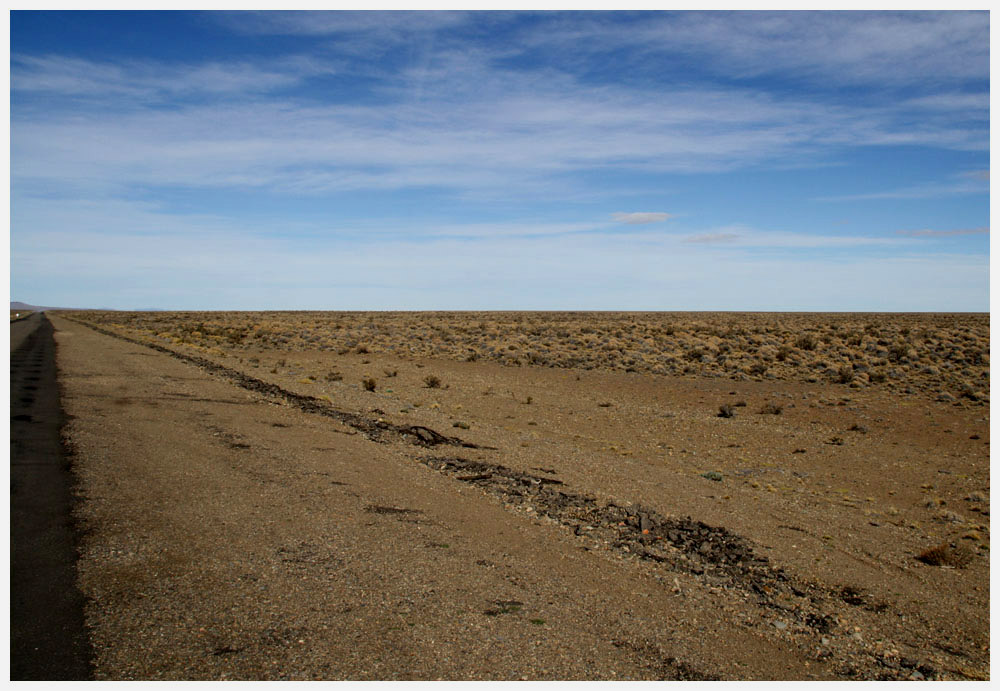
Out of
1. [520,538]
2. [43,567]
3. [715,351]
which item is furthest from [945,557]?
[715,351]

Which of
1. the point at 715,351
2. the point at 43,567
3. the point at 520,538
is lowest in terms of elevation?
the point at 520,538

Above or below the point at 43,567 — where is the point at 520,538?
below

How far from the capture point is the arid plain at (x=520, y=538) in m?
4.45

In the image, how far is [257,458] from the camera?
32.9 feet

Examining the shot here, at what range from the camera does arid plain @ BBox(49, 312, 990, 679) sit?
14.6 ft

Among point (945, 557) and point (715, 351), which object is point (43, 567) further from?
point (715, 351)

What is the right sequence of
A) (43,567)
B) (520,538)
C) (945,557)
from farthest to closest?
(945,557) < (520,538) < (43,567)

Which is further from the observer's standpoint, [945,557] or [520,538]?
[945,557]

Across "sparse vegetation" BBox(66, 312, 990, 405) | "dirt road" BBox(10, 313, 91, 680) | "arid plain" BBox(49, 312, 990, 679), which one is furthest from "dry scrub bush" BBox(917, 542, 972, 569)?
"sparse vegetation" BBox(66, 312, 990, 405)

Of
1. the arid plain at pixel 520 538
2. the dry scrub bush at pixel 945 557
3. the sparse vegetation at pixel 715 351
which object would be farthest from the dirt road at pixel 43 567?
the sparse vegetation at pixel 715 351

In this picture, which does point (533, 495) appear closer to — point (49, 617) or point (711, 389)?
point (49, 617)

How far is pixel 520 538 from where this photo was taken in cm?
684

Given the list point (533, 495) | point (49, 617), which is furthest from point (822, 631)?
point (49, 617)

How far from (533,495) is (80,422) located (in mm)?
8877
